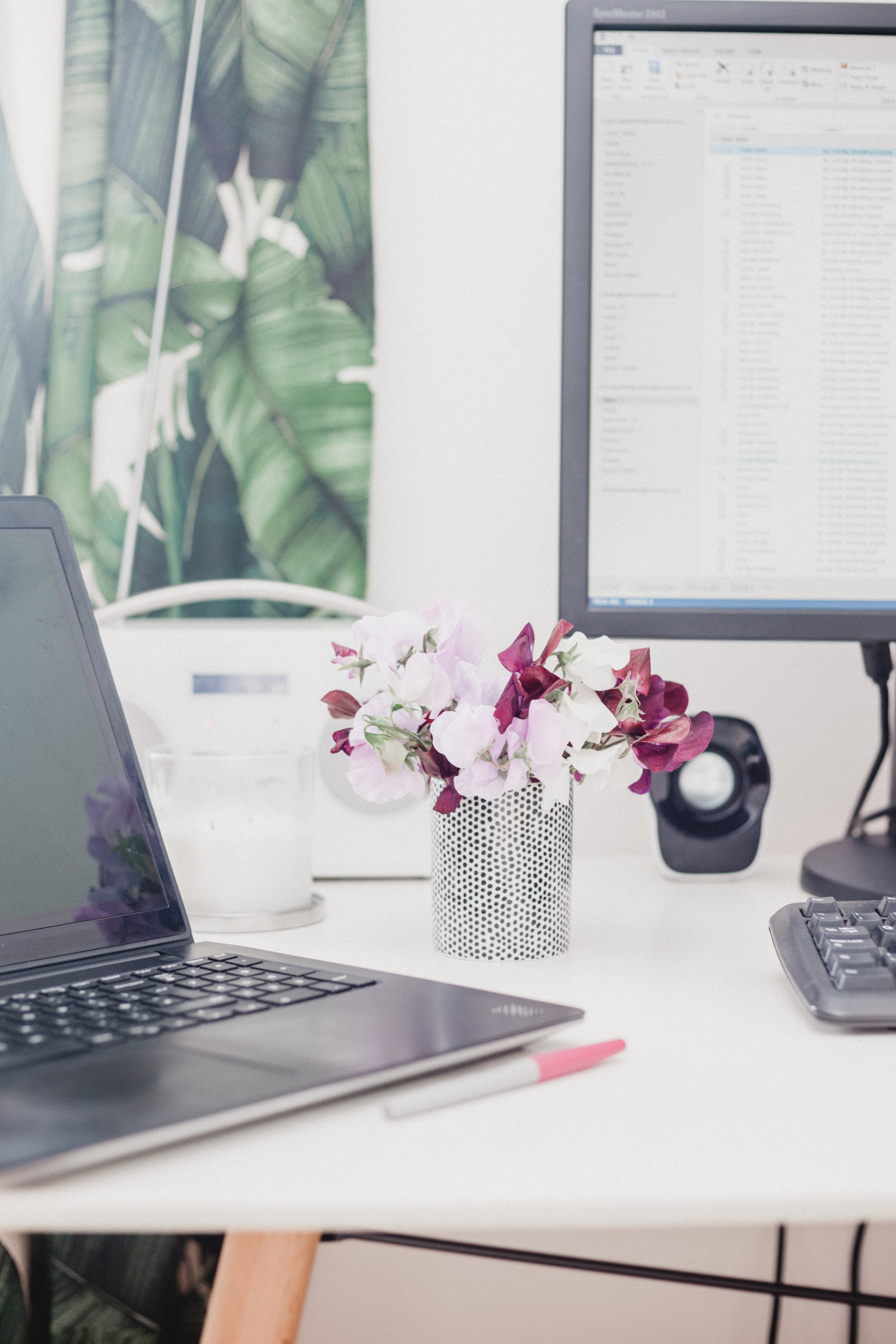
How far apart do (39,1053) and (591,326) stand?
1.77 feet

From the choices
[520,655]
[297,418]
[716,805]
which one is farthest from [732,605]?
[297,418]

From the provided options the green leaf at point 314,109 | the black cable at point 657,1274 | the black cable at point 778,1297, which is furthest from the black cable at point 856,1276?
the green leaf at point 314,109

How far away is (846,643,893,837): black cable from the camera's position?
0.83 metres

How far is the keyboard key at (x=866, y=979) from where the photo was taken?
47cm

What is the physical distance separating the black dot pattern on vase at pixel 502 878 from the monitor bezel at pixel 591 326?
0.63 ft

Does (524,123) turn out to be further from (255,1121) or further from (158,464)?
(255,1121)

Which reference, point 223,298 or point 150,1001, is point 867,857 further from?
point 223,298

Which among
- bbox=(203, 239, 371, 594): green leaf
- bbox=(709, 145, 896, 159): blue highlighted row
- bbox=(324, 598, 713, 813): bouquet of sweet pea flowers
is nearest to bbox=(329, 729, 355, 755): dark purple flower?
bbox=(324, 598, 713, 813): bouquet of sweet pea flowers

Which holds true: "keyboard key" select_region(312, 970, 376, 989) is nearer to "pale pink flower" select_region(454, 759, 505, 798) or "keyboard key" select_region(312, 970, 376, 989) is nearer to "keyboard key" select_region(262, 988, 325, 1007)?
"keyboard key" select_region(262, 988, 325, 1007)

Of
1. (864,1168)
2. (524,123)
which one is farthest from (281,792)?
(524,123)

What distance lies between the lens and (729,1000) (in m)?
0.52

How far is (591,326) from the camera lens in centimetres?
74

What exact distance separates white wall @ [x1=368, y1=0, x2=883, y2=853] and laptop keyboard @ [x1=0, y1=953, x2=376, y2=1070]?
0.49 m

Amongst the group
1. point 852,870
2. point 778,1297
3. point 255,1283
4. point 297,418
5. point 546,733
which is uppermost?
point 297,418
